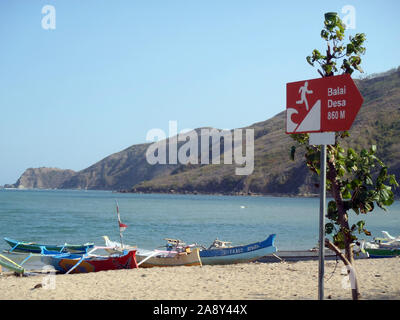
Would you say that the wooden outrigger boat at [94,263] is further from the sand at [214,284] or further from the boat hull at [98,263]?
the sand at [214,284]

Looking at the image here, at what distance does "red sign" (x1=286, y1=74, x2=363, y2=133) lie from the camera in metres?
5.49

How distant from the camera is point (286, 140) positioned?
539 feet

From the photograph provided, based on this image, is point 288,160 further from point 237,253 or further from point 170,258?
point 170,258

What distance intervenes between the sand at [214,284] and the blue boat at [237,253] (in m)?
1.00

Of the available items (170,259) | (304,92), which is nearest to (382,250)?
(170,259)

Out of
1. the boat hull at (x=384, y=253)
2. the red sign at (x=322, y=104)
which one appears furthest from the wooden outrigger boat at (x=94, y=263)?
the red sign at (x=322, y=104)

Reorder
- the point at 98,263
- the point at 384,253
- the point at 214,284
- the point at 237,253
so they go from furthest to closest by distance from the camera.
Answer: the point at 384,253
the point at 237,253
the point at 98,263
the point at 214,284

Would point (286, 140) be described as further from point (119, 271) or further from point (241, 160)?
point (119, 271)

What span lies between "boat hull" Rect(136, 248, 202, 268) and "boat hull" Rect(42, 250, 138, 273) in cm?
43

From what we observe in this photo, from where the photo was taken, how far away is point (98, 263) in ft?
54.9

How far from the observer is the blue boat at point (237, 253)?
18000 mm

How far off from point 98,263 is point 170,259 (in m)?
2.58

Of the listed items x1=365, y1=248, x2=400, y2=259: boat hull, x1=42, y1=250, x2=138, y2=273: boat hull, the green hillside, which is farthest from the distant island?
x1=42, y1=250, x2=138, y2=273: boat hull

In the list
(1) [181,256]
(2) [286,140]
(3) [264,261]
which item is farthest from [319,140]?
(2) [286,140]
